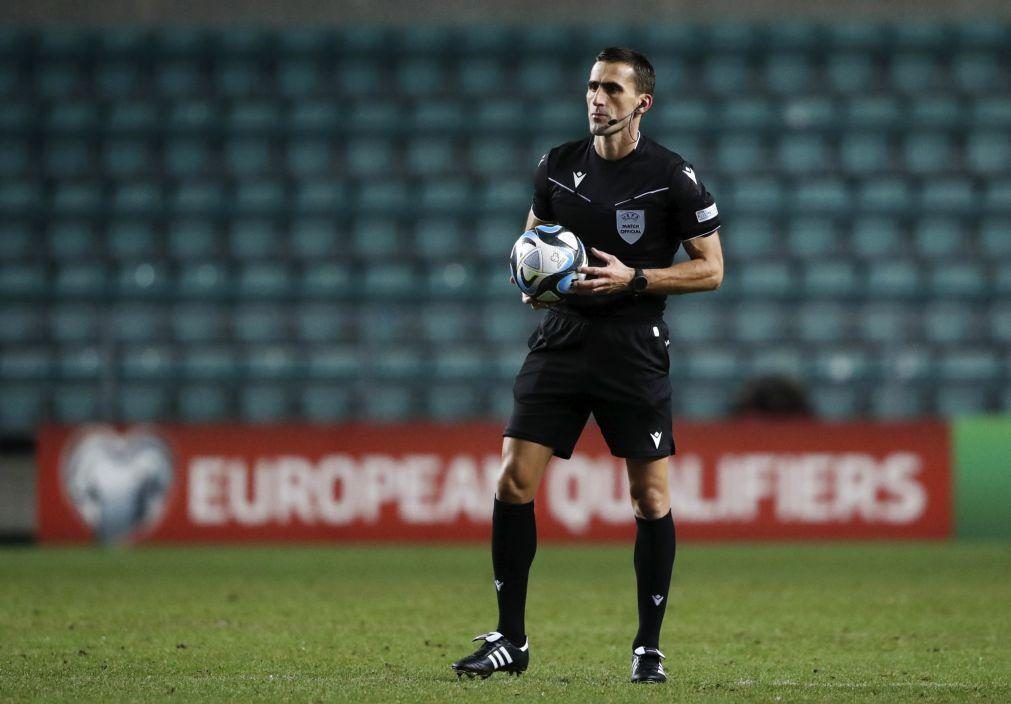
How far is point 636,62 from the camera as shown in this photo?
4844mm

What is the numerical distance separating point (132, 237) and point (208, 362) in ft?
5.82

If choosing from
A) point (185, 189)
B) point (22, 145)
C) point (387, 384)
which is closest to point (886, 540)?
point (387, 384)

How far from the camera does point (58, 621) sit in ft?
21.7

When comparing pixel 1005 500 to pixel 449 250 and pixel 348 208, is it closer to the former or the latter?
pixel 449 250

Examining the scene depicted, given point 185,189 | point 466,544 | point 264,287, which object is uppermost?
point 185,189

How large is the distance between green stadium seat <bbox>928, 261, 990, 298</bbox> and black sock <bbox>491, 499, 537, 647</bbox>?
34.8ft

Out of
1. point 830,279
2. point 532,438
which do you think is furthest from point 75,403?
point 532,438

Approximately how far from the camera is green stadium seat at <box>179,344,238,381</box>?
47.1 ft

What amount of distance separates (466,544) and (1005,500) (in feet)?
13.0

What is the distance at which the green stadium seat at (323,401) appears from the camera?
1431 cm

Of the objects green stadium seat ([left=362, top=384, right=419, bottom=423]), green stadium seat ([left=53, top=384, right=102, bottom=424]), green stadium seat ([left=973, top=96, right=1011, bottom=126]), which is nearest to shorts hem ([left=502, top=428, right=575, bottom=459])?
green stadium seat ([left=362, top=384, right=419, bottom=423])

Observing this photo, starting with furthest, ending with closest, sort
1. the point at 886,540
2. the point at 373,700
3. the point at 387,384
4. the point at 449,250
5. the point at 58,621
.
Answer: the point at 449,250 < the point at 387,384 < the point at 886,540 < the point at 58,621 < the point at 373,700

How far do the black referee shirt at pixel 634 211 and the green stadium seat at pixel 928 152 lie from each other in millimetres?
11328

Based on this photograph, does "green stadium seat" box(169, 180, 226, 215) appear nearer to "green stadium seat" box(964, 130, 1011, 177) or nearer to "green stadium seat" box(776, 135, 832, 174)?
"green stadium seat" box(776, 135, 832, 174)
